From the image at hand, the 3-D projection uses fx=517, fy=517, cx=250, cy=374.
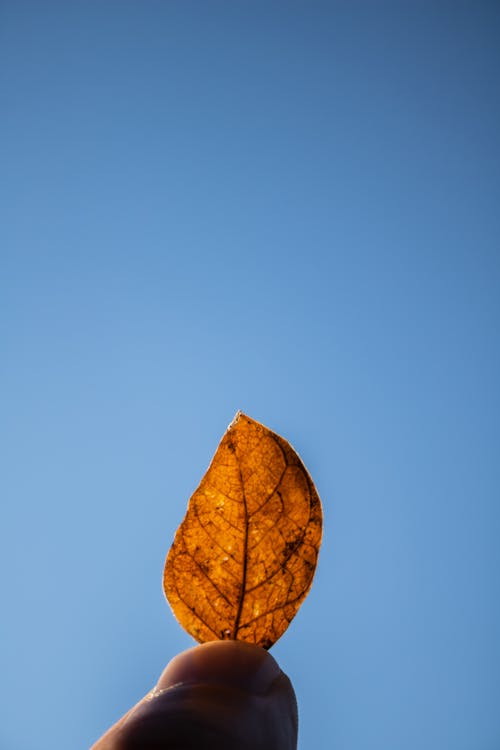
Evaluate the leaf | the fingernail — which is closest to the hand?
the fingernail

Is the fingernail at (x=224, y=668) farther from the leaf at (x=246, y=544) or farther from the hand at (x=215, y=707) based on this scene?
the leaf at (x=246, y=544)

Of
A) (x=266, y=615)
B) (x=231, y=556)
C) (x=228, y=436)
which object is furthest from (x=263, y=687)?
(x=228, y=436)

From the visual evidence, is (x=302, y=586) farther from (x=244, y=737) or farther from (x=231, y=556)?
(x=244, y=737)

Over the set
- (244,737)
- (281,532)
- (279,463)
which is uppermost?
(279,463)

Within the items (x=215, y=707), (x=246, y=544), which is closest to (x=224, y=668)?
(x=215, y=707)

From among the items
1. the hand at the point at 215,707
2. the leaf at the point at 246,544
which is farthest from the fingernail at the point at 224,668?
the leaf at the point at 246,544

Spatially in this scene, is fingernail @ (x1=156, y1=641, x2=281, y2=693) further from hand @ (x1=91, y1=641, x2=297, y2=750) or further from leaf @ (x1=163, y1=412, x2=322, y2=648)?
leaf @ (x1=163, y1=412, x2=322, y2=648)

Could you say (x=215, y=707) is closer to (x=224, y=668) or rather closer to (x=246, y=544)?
(x=224, y=668)

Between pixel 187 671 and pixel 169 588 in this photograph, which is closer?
pixel 187 671
